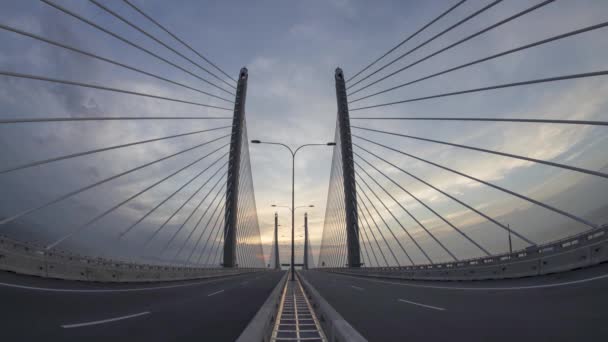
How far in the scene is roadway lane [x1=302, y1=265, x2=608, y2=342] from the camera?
584cm

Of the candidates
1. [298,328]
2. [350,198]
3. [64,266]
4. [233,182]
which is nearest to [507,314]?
[298,328]

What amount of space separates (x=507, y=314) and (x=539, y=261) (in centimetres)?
627

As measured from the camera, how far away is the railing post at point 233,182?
3825 cm

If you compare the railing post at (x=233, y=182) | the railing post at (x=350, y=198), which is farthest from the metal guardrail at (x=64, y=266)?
the railing post at (x=350, y=198)

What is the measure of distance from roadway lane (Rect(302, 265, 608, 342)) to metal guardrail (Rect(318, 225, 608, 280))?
1.25 ft

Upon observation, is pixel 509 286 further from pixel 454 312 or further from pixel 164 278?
pixel 164 278

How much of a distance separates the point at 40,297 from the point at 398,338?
9082 mm

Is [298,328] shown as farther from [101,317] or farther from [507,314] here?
[507,314]

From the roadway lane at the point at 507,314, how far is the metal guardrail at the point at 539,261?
0.38 m

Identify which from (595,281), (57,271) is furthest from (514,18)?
(57,271)

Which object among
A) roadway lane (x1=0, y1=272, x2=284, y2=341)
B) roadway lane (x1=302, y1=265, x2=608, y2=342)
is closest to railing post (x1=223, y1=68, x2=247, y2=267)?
roadway lane (x1=0, y1=272, x2=284, y2=341)

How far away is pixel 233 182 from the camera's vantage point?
38281 millimetres

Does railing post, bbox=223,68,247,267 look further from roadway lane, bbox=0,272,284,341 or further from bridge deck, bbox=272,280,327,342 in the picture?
bridge deck, bbox=272,280,327,342

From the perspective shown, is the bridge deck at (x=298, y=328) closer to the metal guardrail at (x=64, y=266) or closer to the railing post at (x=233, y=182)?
the metal guardrail at (x=64, y=266)
